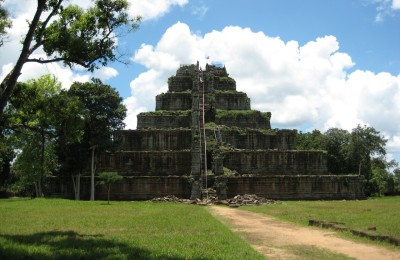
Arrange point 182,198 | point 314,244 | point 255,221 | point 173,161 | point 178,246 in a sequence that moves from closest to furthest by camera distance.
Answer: point 178,246 → point 314,244 → point 255,221 → point 182,198 → point 173,161

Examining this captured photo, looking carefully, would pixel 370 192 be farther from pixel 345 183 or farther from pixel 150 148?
pixel 150 148

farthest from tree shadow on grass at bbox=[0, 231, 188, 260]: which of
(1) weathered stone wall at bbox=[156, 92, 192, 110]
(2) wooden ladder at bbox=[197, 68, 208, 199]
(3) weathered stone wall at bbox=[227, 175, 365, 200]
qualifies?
(1) weathered stone wall at bbox=[156, 92, 192, 110]

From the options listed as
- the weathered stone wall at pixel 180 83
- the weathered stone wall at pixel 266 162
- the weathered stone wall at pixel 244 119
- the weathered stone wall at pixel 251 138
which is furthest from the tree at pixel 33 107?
the weathered stone wall at pixel 180 83

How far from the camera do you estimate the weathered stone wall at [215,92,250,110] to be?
4466cm

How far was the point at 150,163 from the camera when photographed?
36.9 metres

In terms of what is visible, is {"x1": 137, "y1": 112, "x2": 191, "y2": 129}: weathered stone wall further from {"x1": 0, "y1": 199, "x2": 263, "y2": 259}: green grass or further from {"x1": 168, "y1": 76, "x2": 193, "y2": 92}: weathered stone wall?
{"x1": 0, "y1": 199, "x2": 263, "y2": 259}: green grass

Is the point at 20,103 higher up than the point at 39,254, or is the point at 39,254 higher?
the point at 20,103

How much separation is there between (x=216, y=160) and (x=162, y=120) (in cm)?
901

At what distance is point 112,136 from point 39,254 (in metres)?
26.5

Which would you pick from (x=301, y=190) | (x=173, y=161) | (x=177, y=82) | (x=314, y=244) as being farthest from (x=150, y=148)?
(x=314, y=244)

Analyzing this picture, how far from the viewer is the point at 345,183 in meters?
36.5

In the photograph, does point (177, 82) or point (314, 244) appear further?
point (177, 82)

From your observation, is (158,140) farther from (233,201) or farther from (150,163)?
(233,201)

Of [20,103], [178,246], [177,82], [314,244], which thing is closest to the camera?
[178,246]
